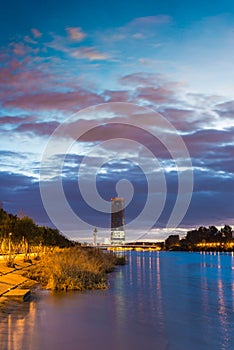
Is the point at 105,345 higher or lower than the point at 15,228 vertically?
lower

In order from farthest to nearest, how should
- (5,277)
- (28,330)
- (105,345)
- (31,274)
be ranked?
(31,274), (5,277), (28,330), (105,345)

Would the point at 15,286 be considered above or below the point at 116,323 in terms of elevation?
above

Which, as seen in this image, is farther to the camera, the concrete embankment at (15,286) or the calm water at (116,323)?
the concrete embankment at (15,286)

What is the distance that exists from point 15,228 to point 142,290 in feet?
157

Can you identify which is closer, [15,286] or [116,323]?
[116,323]

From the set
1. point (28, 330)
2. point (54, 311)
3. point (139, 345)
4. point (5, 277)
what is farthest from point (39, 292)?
point (139, 345)

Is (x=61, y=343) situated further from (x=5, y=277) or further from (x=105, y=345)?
(x=5, y=277)

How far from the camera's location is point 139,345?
16516mm

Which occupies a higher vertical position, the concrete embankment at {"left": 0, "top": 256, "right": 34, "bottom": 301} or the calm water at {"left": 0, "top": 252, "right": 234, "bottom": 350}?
the concrete embankment at {"left": 0, "top": 256, "right": 34, "bottom": 301}

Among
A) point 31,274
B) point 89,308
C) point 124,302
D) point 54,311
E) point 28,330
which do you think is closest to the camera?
point 28,330

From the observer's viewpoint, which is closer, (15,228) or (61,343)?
(61,343)

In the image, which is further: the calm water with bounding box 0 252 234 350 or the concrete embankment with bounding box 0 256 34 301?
the concrete embankment with bounding box 0 256 34 301

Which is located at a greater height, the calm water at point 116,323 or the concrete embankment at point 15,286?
the concrete embankment at point 15,286

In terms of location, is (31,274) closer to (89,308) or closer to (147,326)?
(89,308)
